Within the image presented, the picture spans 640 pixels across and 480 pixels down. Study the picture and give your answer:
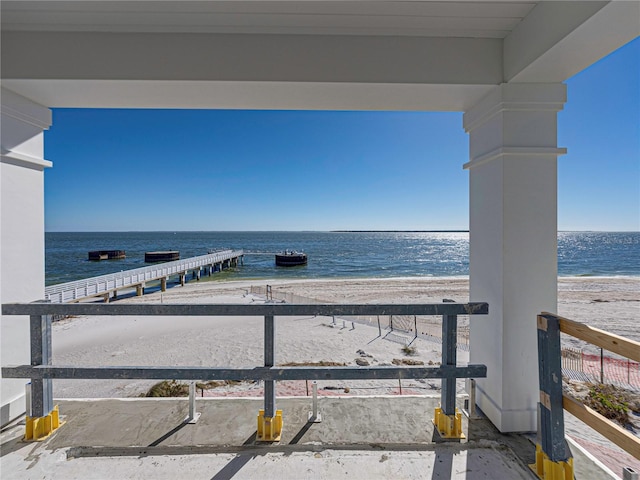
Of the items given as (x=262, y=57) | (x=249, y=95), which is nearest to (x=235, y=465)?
(x=249, y=95)

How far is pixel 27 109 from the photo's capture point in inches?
88.0

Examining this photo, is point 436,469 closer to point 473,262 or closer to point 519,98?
point 473,262

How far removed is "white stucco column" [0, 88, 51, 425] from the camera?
2.08 m

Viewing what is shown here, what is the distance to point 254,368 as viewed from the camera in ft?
5.87

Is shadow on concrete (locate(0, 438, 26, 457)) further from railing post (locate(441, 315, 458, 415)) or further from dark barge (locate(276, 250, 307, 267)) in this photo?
dark barge (locate(276, 250, 307, 267))

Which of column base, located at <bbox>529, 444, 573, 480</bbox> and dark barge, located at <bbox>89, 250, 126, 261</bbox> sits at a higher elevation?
column base, located at <bbox>529, 444, 573, 480</bbox>

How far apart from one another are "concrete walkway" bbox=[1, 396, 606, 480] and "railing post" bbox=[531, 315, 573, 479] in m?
0.15

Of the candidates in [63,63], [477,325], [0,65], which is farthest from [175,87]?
[477,325]

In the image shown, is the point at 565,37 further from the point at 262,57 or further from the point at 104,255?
the point at 104,255

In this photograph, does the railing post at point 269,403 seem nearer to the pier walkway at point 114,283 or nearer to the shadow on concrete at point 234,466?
Result: the shadow on concrete at point 234,466

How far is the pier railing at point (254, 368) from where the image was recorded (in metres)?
1.81

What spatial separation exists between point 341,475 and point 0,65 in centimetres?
342

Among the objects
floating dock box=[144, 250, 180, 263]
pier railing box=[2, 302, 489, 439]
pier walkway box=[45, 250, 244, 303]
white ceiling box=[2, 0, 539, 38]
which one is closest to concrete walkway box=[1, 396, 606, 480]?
pier railing box=[2, 302, 489, 439]

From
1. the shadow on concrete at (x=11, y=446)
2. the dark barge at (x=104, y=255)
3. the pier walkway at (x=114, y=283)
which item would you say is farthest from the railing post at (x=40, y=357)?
the dark barge at (x=104, y=255)
